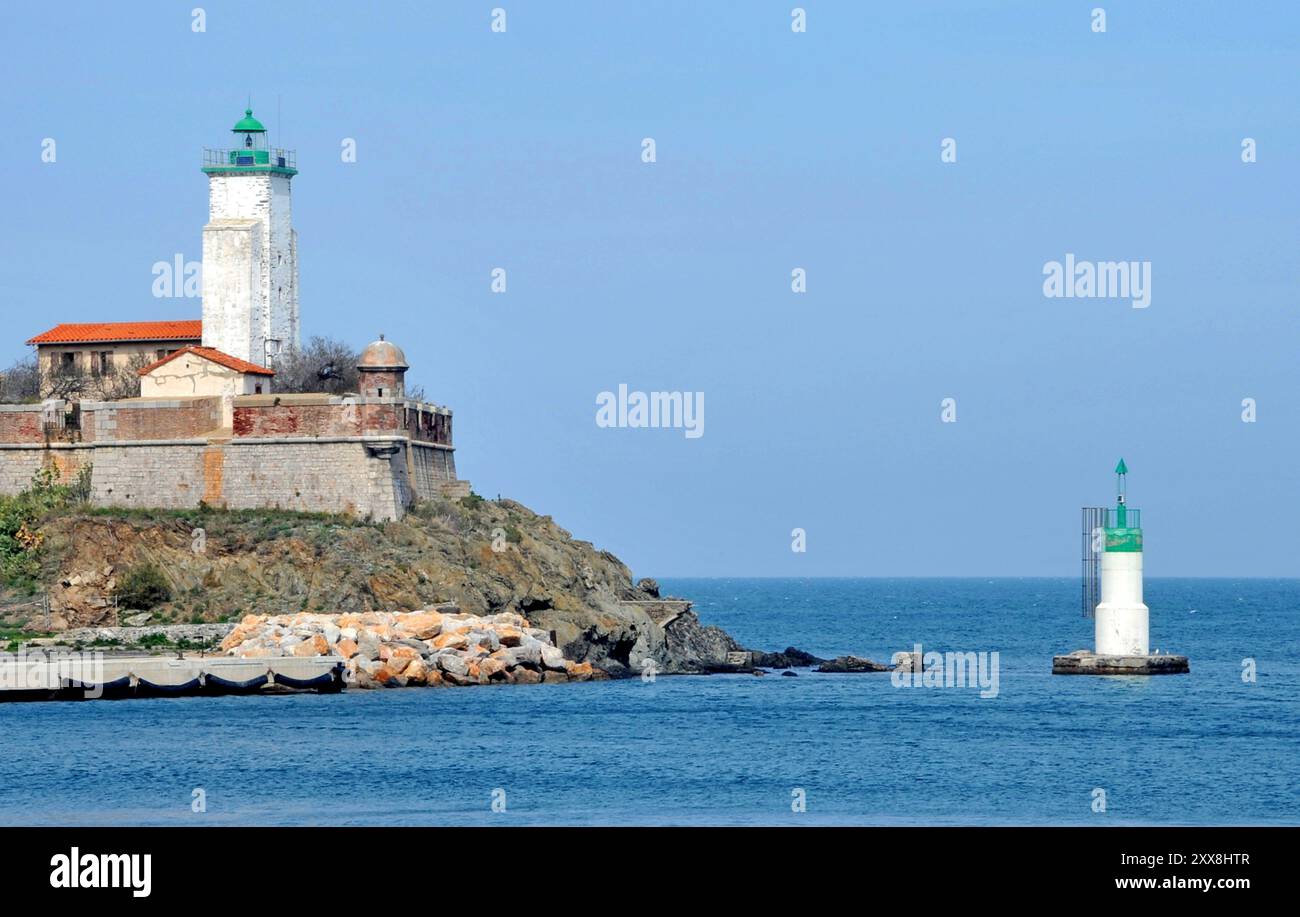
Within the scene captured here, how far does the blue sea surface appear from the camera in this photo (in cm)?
2958

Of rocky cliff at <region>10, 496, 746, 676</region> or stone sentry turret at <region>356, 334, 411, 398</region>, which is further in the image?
stone sentry turret at <region>356, 334, 411, 398</region>

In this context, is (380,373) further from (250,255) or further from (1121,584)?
(1121,584)

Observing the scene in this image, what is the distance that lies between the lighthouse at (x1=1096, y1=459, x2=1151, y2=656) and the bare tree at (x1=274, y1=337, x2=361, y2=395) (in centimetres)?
2384

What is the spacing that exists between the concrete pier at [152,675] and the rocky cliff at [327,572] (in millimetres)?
4645

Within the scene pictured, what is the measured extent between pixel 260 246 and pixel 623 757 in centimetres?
2820

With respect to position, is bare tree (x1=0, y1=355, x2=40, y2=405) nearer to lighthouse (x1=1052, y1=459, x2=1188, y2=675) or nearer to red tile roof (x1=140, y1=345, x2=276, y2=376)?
red tile roof (x1=140, y1=345, x2=276, y2=376)

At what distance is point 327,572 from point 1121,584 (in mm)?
19932

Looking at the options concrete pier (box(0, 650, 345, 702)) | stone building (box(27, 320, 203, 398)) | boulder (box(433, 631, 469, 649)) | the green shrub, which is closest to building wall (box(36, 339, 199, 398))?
stone building (box(27, 320, 203, 398))

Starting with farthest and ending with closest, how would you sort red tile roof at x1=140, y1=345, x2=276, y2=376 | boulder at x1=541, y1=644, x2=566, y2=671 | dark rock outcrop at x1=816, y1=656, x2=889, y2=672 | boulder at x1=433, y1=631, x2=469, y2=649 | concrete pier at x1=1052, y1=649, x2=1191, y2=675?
dark rock outcrop at x1=816, y1=656, x2=889, y2=672 → red tile roof at x1=140, y1=345, x2=276, y2=376 → boulder at x1=541, y1=644, x2=566, y2=671 → boulder at x1=433, y1=631, x2=469, y2=649 → concrete pier at x1=1052, y1=649, x2=1191, y2=675

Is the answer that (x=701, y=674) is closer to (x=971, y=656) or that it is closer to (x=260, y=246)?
(x=971, y=656)

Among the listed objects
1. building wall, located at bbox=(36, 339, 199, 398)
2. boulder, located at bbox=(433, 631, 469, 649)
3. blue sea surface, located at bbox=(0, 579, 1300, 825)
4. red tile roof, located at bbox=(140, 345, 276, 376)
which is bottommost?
blue sea surface, located at bbox=(0, 579, 1300, 825)

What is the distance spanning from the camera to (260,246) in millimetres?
58938

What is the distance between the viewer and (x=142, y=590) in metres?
50.3
